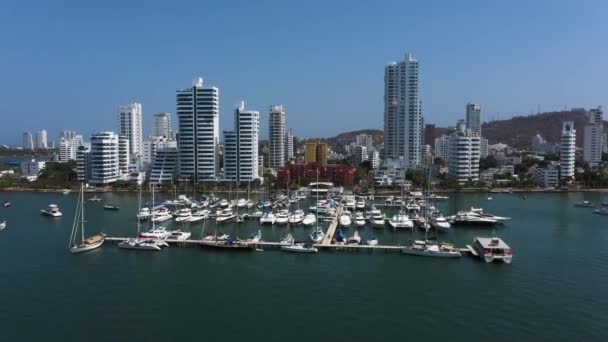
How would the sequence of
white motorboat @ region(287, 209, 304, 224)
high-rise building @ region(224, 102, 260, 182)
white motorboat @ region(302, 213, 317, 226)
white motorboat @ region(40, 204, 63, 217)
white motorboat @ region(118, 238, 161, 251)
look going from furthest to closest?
high-rise building @ region(224, 102, 260, 182)
white motorboat @ region(40, 204, 63, 217)
white motorboat @ region(287, 209, 304, 224)
white motorboat @ region(302, 213, 317, 226)
white motorboat @ region(118, 238, 161, 251)

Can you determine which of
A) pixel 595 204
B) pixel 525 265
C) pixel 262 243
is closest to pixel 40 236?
pixel 262 243

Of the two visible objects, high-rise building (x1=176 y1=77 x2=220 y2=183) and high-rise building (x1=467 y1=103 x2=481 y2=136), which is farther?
high-rise building (x1=467 y1=103 x2=481 y2=136)

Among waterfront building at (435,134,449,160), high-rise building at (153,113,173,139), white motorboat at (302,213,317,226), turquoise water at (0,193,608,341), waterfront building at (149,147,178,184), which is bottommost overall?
turquoise water at (0,193,608,341)

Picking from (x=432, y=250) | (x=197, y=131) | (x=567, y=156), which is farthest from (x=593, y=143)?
(x=432, y=250)

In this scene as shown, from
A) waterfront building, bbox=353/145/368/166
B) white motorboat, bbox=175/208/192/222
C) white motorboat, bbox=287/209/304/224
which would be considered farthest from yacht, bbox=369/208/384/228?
waterfront building, bbox=353/145/368/166

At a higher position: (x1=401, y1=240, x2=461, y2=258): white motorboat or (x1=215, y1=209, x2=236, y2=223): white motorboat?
(x1=215, y1=209, x2=236, y2=223): white motorboat

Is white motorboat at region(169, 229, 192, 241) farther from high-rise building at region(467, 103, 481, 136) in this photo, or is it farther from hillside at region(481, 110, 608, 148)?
hillside at region(481, 110, 608, 148)

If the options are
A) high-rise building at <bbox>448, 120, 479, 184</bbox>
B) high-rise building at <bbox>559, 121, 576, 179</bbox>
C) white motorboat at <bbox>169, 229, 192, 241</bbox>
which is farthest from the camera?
high-rise building at <bbox>559, 121, 576, 179</bbox>
